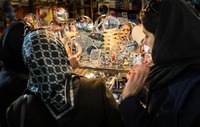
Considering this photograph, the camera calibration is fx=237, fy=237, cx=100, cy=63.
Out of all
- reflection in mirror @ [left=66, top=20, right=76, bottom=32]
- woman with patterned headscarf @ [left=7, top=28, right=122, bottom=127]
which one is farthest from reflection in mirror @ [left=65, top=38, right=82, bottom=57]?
woman with patterned headscarf @ [left=7, top=28, right=122, bottom=127]

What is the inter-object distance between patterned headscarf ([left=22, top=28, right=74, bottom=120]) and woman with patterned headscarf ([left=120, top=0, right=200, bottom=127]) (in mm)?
273

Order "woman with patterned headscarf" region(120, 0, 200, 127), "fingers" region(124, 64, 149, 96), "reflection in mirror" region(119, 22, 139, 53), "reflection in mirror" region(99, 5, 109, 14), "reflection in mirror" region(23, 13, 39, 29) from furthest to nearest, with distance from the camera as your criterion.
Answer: "reflection in mirror" region(99, 5, 109, 14), "reflection in mirror" region(119, 22, 139, 53), "reflection in mirror" region(23, 13, 39, 29), "fingers" region(124, 64, 149, 96), "woman with patterned headscarf" region(120, 0, 200, 127)

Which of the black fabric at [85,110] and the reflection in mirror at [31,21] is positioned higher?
the reflection in mirror at [31,21]

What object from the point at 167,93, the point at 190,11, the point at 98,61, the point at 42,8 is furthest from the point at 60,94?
the point at 42,8

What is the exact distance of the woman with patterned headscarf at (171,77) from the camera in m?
0.96

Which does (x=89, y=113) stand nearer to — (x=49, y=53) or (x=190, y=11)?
(x=49, y=53)

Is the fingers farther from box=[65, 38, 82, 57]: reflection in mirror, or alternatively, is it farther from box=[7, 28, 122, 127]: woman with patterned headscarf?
box=[65, 38, 82, 57]: reflection in mirror

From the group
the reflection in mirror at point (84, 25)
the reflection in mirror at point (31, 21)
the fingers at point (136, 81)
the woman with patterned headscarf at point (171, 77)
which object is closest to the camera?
the woman with patterned headscarf at point (171, 77)

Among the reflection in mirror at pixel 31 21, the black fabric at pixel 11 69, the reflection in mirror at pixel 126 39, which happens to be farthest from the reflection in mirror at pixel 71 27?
the black fabric at pixel 11 69

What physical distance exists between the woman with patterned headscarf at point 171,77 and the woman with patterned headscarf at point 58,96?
0.12 metres

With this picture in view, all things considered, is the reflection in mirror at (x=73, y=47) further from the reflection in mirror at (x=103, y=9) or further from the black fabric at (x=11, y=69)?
the reflection in mirror at (x=103, y=9)

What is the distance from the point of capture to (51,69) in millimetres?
1104

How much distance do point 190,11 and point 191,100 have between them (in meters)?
0.39

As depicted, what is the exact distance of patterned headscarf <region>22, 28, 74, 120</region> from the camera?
3.61 ft
